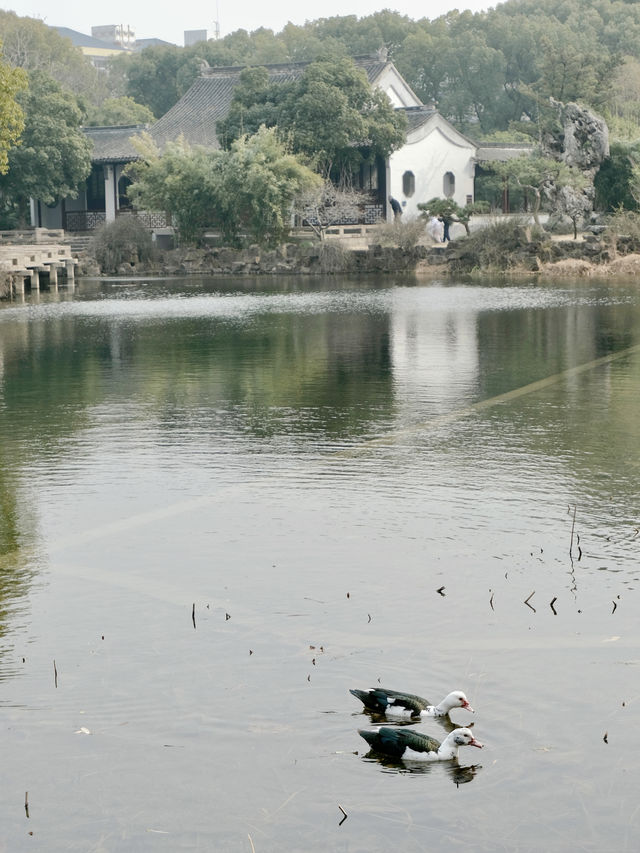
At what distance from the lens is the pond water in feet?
15.5

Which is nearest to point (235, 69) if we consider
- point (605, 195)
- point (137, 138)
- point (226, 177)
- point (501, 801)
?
point (137, 138)

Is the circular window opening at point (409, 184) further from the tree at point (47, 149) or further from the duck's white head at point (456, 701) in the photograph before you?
the duck's white head at point (456, 701)

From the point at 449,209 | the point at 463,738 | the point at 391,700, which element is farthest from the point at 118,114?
the point at 463,738

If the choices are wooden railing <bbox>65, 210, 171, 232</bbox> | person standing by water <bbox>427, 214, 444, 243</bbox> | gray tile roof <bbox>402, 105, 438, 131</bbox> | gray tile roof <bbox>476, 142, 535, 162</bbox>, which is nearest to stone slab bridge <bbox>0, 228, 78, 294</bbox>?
wooden railing <bbox>65, 210, 171, 232</bbox>

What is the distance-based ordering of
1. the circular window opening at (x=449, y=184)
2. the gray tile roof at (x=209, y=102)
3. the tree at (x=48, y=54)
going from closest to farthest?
the gray tile roof at (x=209, y=102), the circular window opening at (x=449, y=184), the tree at (x=48, y=54)

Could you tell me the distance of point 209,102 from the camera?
54.2 metres

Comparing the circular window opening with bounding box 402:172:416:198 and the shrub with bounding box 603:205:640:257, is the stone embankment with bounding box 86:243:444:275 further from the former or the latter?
the circular window opening with bounding box 402:172:416:198

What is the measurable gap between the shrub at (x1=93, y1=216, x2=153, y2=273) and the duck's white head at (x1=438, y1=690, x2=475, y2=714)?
4308 centimetres

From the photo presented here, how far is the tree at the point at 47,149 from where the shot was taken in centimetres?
4812

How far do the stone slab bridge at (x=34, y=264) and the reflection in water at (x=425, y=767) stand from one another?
29861 mm

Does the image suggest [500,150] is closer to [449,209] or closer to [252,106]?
[449,209]

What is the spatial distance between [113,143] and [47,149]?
432 cm

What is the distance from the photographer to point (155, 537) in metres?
8.28

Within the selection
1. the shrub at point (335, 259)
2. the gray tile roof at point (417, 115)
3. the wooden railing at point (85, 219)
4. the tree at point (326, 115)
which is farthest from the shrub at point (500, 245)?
the wooden railing at point (85, 219)
